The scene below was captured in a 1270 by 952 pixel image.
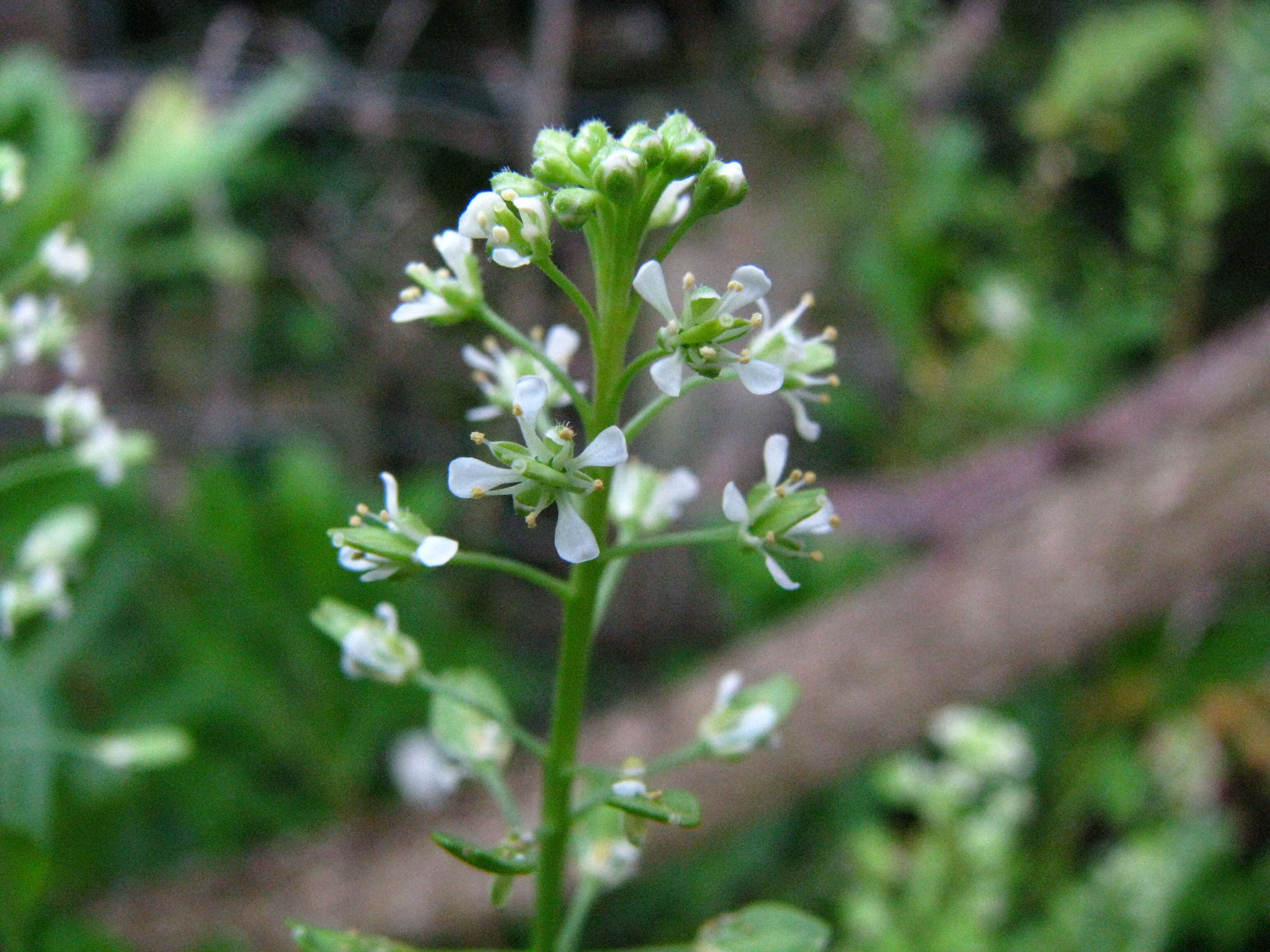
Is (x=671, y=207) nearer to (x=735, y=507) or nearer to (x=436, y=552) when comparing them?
(x=735, y=507)

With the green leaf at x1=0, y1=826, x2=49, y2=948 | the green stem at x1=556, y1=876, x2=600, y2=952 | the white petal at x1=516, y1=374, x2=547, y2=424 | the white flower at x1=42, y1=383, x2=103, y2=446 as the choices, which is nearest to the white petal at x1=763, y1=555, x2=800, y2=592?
the white petal at x1=516, y1=374, x2=547, y2=424

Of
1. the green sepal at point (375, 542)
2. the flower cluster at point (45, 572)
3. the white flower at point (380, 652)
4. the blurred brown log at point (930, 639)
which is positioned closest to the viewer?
the green sepal at point (375, 542)

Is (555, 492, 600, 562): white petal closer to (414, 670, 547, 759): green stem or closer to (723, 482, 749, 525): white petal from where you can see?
(723, 482, 749, 525): white petal

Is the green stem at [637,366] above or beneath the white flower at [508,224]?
beneath

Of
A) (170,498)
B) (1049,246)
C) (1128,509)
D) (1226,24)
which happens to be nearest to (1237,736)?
(1128,509)

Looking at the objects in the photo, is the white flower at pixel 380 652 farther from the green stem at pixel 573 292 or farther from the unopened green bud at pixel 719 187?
the unopened green bud at pixel 719 187

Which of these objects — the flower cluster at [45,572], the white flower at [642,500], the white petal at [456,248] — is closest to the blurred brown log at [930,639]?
the flower cluster at [45,572]

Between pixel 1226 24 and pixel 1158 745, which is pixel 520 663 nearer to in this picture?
pixel 1158 745
